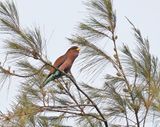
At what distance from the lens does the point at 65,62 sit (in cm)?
252

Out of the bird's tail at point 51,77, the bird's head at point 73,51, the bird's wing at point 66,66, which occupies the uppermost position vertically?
the bird's head at point 73,51

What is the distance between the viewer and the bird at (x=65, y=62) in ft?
7.95

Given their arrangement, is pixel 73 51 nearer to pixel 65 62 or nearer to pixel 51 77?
pixel 65 62

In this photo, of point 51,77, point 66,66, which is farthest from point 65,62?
point 51,77

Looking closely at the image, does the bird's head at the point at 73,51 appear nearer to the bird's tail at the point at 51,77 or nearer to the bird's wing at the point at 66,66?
the bird's wing at the point at 66,66

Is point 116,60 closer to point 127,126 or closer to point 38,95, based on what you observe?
point 127,126

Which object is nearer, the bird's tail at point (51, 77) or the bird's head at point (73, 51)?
the bird's tail at point (51, 77)

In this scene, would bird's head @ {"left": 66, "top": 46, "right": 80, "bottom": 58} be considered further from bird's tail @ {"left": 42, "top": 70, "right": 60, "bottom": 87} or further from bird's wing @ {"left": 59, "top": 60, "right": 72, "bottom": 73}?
bird's tail @ {"left": 42, "top": 70, "right": 60, "bottom": 87}

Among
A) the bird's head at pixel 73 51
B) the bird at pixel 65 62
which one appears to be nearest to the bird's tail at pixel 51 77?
the bird at pixel 65 62

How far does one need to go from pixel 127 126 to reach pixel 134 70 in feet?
0.82

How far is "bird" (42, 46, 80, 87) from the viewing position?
95.4 inches

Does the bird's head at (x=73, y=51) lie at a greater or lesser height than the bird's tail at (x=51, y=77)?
greater

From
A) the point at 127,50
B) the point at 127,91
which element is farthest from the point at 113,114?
the point at 127,50

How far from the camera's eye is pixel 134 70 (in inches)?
87.4
